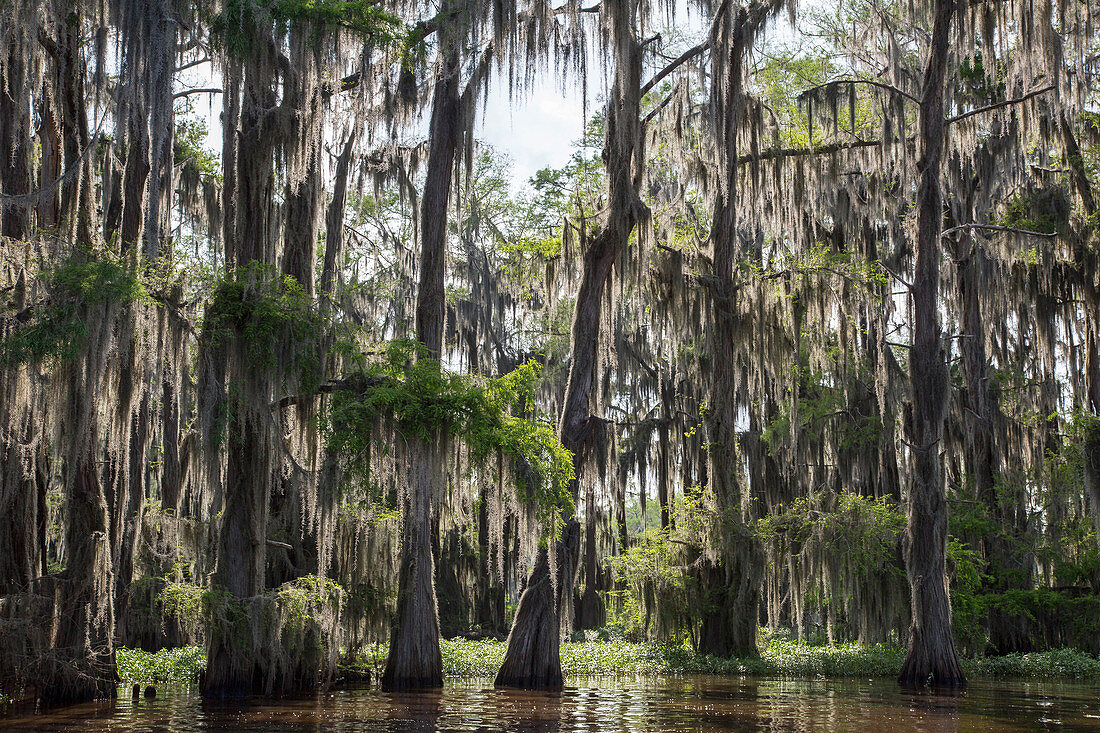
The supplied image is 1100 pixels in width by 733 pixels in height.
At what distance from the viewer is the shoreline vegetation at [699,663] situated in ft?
54.7

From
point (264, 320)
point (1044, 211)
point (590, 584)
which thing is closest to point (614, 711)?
point (264, 320)

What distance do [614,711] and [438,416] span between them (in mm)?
4133

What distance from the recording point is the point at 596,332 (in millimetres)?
17250

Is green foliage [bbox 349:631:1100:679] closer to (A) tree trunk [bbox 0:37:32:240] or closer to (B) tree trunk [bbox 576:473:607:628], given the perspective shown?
(B) tree trunk [bbox 576:473:607:628]

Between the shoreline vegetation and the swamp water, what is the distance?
9.61 feet

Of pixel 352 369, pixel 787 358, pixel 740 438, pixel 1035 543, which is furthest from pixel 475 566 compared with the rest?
pixel 352 369

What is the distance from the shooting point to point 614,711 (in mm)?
11234

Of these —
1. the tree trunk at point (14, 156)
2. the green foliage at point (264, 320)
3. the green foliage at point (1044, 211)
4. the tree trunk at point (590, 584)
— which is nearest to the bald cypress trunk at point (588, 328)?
the green foliage at point (264, 320)

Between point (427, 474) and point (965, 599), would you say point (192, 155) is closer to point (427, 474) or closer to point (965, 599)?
point (427, 474)

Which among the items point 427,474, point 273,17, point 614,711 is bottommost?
point 614,711

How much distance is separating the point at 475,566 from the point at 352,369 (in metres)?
17.6

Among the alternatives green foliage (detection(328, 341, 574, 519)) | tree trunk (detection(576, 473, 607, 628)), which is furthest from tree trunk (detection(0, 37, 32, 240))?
tree trunk (detection(576, 473, 607, 628))

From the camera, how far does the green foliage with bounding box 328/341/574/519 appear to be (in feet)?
40.8

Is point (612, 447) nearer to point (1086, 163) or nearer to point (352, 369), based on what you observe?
point (352, 369)
